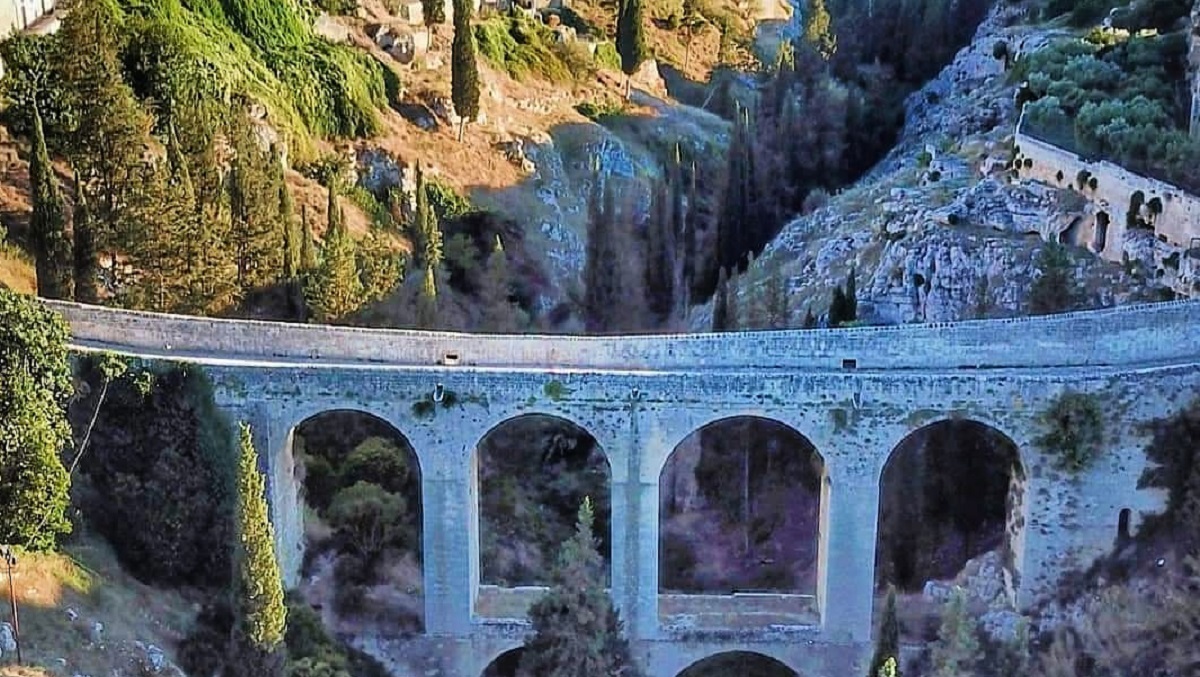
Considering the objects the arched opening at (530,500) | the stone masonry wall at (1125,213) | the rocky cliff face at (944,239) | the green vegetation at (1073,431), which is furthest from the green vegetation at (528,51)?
the green vegetation at (1073,431)

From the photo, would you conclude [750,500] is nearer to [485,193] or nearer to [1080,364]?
[1080,364]

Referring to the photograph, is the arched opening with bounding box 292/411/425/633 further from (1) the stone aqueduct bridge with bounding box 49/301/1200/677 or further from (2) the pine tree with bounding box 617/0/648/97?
(2) the pine tree with bounding box 617/0/648/97

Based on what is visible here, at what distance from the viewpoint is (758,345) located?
24.9m

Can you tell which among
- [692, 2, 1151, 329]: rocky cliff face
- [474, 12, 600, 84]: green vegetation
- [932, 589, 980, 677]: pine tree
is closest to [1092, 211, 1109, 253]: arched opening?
[692, 2, 1151, 329]: rocky cliff face

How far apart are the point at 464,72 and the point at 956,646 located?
33.1 m

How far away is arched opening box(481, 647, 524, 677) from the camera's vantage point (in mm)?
24703

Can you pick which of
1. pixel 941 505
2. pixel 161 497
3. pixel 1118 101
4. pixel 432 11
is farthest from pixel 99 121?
pixel 1118 101

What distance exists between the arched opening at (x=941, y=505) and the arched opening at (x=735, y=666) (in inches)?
127

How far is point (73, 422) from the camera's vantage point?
2384 centimetres

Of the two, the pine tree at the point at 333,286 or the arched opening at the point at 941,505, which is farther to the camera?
the pine tree at the point at 333,286

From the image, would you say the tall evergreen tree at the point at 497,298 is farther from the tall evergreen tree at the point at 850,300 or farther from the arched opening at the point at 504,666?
the arched opening at the point at 504,666

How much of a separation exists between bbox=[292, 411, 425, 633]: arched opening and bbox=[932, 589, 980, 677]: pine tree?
10655 mm

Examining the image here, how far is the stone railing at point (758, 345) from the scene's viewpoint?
80.7ft

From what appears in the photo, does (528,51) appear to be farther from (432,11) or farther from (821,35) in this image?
(821,35)
